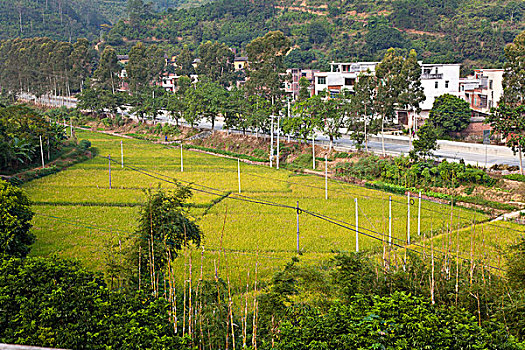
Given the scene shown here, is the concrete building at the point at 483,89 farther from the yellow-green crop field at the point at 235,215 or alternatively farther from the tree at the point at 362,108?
the yellow-green crop field at the point at 235,215

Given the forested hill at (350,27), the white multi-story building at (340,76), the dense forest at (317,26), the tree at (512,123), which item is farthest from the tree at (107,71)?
the tree at (512,123)

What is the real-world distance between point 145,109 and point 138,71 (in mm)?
5544

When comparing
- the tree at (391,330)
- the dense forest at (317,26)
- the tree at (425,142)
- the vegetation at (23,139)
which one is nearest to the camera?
the tree at (391,330)

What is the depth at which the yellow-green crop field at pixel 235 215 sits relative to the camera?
15.4 m

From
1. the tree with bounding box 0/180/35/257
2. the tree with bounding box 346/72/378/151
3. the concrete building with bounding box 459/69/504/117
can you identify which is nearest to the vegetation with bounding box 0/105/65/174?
the tree with bounding box 0/180/35/257

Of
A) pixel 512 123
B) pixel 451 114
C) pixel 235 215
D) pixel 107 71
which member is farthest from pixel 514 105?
pixel 107 71

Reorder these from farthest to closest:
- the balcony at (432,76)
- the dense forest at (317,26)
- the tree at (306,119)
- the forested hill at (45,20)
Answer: the forested hill at (45,20) → the dense forest at (317,26) → the balcony at (432,76) → the tree at (306,119)

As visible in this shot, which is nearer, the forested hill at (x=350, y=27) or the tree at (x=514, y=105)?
the tree at (x=514, y=105)

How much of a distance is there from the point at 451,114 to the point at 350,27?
4245cm

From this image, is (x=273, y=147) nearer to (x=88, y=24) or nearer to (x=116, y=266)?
(x=116, y=266)

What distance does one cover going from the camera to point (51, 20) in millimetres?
85062

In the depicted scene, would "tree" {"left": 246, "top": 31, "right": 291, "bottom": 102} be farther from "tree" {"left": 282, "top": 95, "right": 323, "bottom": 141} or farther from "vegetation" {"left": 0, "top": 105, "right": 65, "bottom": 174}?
"vegetation" {"left": 0, "top": 105, "right": 65, "bottom": 174}

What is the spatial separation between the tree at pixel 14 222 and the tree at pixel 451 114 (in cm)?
2749

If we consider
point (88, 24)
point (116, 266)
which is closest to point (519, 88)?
point (116, 266)
